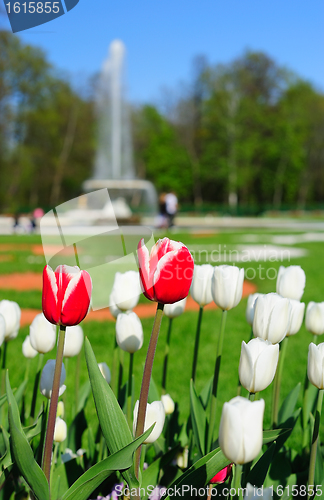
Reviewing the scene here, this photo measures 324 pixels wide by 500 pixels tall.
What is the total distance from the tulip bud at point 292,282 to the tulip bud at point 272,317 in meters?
0.38

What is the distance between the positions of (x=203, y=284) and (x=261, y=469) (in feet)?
1.99

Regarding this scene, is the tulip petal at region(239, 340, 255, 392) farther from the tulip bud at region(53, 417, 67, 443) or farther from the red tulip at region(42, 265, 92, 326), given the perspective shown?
the tulip bud at region(53, 417, 67, 443)

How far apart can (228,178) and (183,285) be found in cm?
4207

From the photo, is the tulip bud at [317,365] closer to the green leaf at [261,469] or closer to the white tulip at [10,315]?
the green leaf at [261,469]

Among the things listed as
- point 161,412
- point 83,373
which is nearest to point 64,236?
point 161,412

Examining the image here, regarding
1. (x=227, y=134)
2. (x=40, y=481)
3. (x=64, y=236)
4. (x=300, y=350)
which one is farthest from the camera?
(x=227, y=134)

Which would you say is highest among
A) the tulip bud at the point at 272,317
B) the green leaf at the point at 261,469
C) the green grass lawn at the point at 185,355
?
the tulip bud at the point at 272,317

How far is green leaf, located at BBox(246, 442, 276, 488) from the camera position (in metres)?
1.27

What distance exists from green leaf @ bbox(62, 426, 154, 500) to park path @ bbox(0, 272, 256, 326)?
3973 millimetres

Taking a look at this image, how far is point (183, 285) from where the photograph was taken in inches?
42.1

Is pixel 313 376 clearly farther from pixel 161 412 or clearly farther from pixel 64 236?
pixel 64 236

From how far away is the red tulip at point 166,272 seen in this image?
41.9 inches

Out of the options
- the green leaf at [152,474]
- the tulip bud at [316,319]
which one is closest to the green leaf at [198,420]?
the green leaf at [152,474]

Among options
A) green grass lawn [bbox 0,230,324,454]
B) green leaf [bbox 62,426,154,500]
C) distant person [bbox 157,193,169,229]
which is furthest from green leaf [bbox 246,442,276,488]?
distant person [bbox 157,193,169,229]
